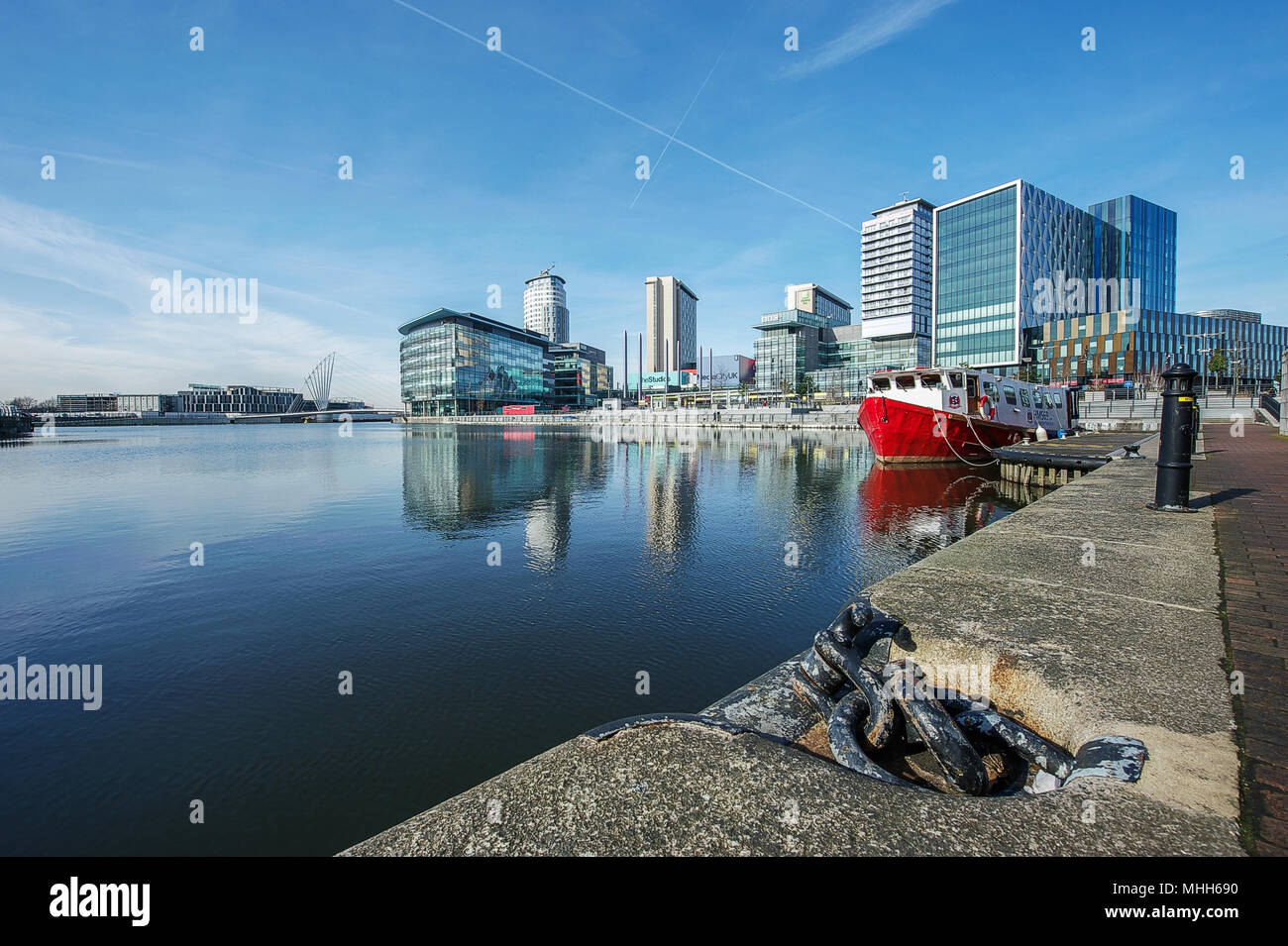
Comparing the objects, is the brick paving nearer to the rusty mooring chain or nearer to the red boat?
the rusty mooring chain

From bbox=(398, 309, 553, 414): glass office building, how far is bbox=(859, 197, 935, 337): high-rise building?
10796 centimetres

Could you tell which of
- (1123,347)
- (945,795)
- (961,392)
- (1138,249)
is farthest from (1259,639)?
(1138,249)

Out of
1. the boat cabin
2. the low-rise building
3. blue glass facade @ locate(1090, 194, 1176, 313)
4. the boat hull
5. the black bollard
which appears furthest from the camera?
blue glass facade @ locate(1090, 194, 1176, 313)

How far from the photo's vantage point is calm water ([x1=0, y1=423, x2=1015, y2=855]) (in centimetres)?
563

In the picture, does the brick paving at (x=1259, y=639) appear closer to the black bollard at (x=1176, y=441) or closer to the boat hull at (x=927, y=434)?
the black bollard at (x=1176, y=441)

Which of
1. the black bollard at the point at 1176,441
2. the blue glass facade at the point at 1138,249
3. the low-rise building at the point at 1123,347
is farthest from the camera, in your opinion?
the blue glass facade at the point at 1138,249

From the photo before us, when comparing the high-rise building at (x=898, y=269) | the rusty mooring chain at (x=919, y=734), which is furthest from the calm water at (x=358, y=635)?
the high-rise building at (x=898, y=269)

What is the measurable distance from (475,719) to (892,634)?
469 centimetres

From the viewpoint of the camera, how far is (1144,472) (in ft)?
54.0

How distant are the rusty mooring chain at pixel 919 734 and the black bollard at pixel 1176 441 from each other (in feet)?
28.2

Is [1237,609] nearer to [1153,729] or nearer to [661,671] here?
[1153,729]

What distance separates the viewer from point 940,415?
108 ft

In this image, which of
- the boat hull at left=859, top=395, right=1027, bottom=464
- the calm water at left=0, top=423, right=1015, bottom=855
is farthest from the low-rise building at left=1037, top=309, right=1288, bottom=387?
the calm water at left=0, top=423, right=1015, bottom=855

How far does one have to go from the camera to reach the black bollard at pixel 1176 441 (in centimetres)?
968
